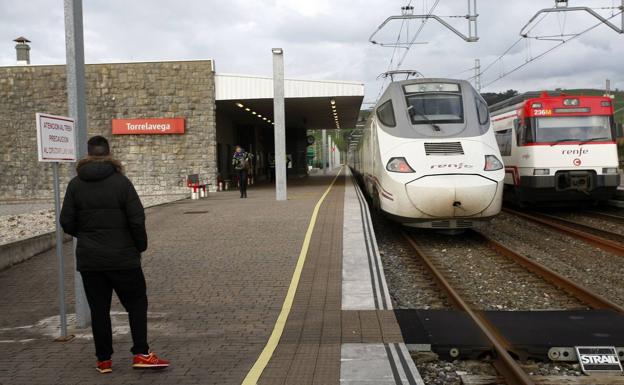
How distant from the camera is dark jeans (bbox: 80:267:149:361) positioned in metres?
4.29

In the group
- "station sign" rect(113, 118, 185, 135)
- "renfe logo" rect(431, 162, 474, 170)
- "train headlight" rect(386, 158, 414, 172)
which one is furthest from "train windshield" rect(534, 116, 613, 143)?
"station sign" rect(113, 118, 185, 135)

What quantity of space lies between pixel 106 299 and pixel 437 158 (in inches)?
279

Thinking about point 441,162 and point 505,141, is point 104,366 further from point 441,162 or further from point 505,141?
point 505,141

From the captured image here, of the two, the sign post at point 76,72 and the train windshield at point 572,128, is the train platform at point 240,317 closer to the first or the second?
the sign post at point 76,72

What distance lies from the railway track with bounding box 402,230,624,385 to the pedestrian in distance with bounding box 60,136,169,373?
266cm

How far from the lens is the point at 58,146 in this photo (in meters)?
5.13

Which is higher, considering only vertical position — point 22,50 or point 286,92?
point 22,50

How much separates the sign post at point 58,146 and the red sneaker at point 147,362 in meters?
1.22

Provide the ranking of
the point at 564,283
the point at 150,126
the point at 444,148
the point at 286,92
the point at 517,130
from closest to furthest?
the point at 564,283 → the point at 444,148 → the point at 517,130 → the point at 286,92 → the point at 150,126

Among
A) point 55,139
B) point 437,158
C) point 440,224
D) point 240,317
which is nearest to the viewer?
point 55,139

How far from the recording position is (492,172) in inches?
400

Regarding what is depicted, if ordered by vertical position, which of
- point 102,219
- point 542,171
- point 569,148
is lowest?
point 102,219

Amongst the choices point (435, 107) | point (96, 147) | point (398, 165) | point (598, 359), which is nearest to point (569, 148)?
point (435, 107)

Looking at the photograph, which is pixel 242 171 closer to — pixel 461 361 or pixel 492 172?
pixel 492 172
